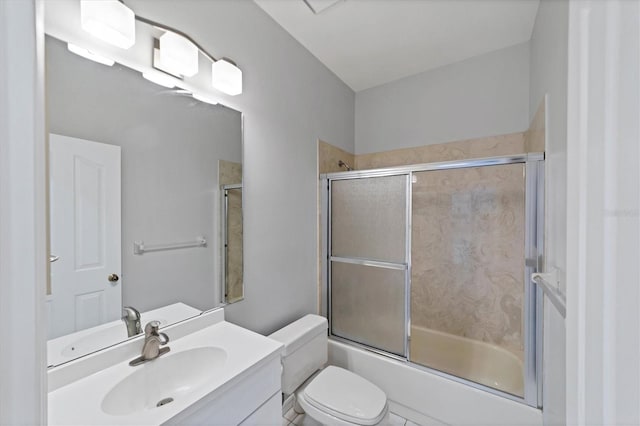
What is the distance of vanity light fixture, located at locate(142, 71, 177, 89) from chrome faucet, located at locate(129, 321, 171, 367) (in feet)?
3.20

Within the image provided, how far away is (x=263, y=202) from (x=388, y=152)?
4.55 feet

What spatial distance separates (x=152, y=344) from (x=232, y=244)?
551 millimetres

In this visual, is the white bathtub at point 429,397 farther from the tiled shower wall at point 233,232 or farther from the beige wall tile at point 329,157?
the beige wall tile at point 329,157

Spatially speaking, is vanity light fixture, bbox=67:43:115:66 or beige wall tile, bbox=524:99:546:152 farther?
beige wall tile, bbox=524:99:546:152

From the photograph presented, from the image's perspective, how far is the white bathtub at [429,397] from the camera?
1.44 metres

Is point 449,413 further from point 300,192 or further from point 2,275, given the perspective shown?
point 2,275

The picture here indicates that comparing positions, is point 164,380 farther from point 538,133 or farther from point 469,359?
point 538,133

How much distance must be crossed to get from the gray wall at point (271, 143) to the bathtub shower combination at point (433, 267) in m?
0.28

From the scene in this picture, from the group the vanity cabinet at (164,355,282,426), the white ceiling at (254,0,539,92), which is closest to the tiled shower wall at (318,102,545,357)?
the white ceiling at (254,0,539,92)

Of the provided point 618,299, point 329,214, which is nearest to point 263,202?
point 329,214

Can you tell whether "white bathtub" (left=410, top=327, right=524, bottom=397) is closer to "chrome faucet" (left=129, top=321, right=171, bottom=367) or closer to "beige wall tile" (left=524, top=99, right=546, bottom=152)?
"beige wall tile" (left=524, top=99, right=546, bottom=152)

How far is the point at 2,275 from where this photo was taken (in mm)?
245

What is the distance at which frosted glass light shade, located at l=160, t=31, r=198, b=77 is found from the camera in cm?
110

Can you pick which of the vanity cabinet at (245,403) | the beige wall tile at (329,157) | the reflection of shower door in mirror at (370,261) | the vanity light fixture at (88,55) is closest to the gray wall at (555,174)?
the reflection of shower door in mirror at (370,261)
